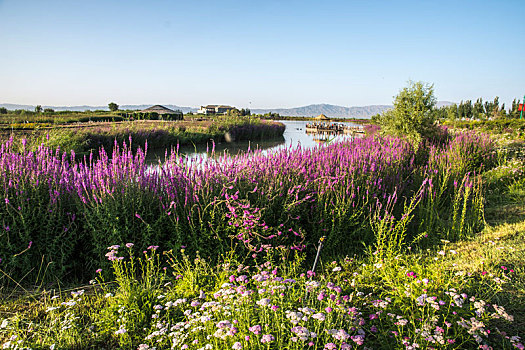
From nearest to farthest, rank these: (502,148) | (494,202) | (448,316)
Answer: (448,316)
(494,202)
(502,148)

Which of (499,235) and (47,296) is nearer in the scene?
(47,296)

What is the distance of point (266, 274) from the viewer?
274cm

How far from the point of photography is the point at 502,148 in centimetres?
1114

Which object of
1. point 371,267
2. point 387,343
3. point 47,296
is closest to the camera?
point 387,343

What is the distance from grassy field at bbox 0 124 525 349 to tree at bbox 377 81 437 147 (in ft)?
15.4

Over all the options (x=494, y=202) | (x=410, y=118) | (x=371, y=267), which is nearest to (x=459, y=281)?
(x=371, y=267)

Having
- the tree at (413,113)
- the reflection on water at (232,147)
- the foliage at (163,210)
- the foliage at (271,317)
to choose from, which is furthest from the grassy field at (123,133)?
the tree at (413,113)

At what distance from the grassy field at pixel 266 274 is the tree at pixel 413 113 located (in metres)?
4.70

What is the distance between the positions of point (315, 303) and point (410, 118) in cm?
936

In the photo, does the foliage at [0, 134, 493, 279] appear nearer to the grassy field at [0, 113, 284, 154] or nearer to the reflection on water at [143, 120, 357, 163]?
the reflection on water at [143, 120, 357, 163]

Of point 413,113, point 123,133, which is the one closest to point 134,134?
point 123,133

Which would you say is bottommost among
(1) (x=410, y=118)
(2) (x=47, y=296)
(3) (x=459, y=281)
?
(2) (x=47, y=296)

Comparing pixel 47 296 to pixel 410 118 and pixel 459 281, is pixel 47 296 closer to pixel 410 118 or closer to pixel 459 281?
pixel 459 281

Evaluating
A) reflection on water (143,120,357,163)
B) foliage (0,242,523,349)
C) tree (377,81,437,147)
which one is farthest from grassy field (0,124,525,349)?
tree (377,81,437,147)
